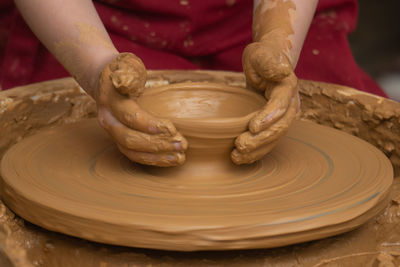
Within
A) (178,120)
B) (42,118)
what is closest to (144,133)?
(178,120)

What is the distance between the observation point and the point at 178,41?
2092mm

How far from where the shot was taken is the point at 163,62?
6.83 ft

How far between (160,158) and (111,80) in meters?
0.19

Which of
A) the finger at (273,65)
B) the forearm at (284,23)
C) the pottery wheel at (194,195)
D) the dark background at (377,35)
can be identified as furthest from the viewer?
the dark background at (377,35)

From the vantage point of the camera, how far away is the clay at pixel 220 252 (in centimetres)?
121

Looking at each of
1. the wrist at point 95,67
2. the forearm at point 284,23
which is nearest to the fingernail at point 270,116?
the forearm at point 284,23

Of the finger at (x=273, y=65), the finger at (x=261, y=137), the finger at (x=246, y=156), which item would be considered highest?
the finger at (x=273, y=65)

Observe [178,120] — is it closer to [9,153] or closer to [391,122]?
[9,153]

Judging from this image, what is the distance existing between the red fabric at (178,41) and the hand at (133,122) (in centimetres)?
74

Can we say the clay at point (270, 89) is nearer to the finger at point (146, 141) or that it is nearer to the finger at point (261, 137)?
the finger at point (261, 137)

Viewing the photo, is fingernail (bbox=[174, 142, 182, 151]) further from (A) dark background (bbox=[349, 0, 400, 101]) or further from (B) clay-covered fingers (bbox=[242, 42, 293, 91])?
(A) dark background (bbox=[349, 0, 400, 101])

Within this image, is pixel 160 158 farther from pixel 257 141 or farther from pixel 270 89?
pixel 270 89

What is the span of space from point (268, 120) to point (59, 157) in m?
0.49

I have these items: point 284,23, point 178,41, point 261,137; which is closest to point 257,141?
point 261,137
